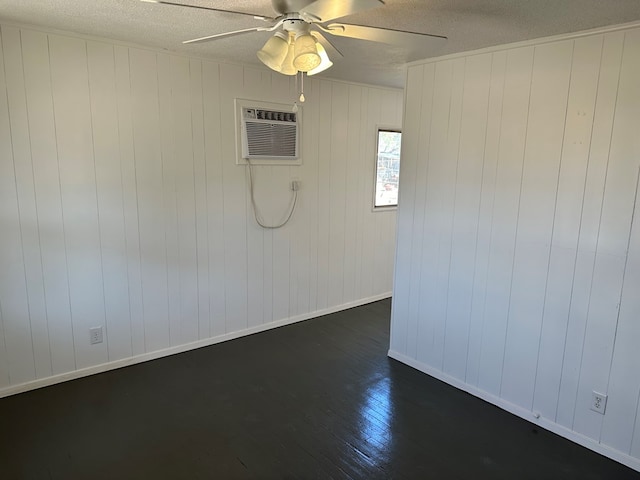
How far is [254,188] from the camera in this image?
12.0 ft

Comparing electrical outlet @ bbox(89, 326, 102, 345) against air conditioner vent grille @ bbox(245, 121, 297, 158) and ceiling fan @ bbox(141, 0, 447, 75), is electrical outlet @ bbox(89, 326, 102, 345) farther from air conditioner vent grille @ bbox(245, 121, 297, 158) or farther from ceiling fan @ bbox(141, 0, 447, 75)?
ceiling fan @ bbox(141, 0, 447, 75)

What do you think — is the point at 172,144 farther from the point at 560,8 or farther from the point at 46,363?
the point at 560,8

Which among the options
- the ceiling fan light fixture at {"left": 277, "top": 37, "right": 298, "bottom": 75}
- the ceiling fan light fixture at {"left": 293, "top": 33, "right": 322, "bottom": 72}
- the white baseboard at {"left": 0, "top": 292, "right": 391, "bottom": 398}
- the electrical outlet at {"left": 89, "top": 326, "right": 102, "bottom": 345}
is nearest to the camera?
the ceiling fan light fixture at {"left": 293, "top": 33, "right": 322, "bottom": 72}

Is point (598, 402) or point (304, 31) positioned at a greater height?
point (304, 31)

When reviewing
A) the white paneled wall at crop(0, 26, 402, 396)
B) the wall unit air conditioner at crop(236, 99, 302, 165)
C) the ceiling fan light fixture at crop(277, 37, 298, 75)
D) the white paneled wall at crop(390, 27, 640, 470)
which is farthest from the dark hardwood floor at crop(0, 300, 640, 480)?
the ceiling fan light fixture at crop(277, 37, 298, 75)

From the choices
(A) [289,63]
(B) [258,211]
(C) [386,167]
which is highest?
(A) [289,63]

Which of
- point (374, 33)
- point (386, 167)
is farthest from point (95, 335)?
point (386, 167)

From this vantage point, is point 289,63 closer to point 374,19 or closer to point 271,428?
point 374,19

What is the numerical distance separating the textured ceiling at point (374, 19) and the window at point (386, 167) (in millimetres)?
1677

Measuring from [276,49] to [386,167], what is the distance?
3.06m

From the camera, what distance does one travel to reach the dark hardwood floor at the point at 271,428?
7.25 ft

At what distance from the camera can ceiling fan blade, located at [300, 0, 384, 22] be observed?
1404mm

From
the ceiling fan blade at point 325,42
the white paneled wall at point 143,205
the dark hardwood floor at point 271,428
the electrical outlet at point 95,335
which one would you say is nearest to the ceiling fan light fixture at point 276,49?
the ceiling fan blade at point 325,42

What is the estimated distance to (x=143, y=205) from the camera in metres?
3.11
